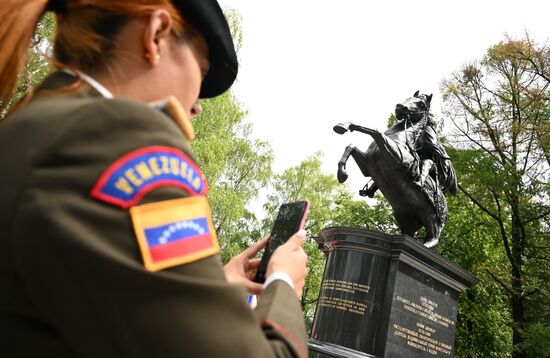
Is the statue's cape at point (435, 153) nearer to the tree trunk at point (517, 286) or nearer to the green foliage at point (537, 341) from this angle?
the green foliage at point (537, 341)

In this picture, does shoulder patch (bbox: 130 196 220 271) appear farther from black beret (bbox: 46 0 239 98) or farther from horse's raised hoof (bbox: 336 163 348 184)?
horse's raised hoof (bbox: 336 163 348 184)

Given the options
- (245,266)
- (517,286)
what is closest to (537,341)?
(517,286)

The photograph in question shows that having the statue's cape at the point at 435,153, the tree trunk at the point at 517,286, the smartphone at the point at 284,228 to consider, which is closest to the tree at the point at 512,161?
the tree trunk at the point at 517,286

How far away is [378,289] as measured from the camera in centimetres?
746

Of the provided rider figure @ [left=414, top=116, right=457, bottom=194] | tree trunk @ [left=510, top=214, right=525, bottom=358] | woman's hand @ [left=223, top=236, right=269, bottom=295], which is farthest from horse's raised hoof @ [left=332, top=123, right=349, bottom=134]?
tree trunk @ [left=510, top=214, right=525, bottom=358]

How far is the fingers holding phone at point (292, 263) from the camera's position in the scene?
1.35 metres

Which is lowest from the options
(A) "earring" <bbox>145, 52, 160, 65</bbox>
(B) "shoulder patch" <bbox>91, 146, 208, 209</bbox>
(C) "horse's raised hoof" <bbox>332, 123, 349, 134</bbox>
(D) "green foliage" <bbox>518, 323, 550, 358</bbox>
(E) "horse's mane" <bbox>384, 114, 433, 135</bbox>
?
(B) "shoulder patch" <bbox>91, 146, 208, 209</bbox>

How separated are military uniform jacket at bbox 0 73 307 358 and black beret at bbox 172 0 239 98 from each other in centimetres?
50

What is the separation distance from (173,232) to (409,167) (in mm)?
8442

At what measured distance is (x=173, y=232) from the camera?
0.95 m

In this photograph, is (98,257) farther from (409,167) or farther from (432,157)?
(432,157)

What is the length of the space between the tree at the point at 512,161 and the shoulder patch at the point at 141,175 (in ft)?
54.3

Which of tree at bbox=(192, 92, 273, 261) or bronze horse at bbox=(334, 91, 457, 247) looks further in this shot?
tree at bbox=(192, 92, 273, 261)

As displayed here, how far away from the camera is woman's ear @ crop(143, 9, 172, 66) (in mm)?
1253
